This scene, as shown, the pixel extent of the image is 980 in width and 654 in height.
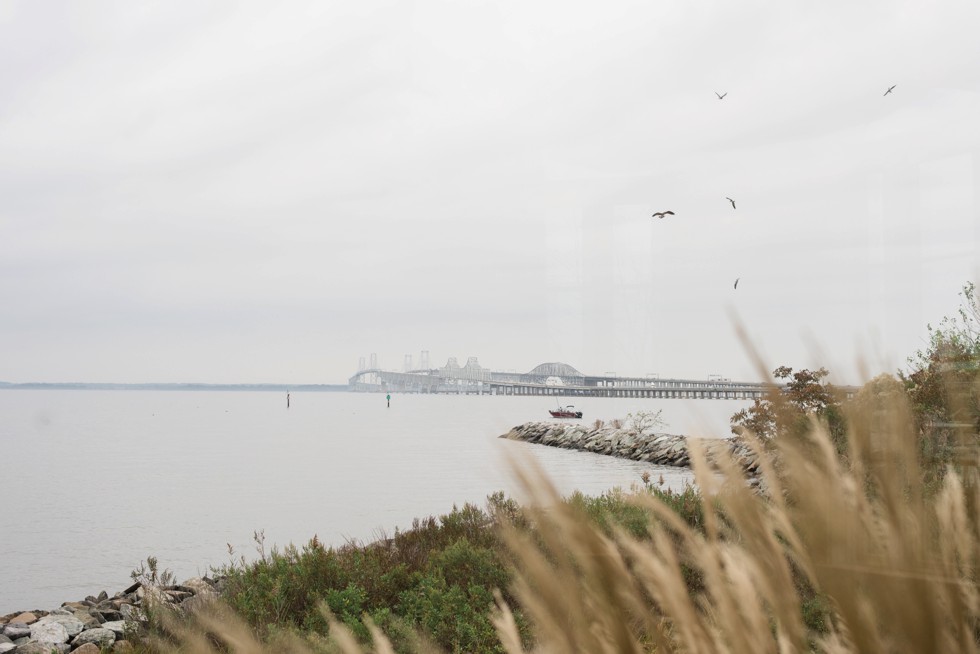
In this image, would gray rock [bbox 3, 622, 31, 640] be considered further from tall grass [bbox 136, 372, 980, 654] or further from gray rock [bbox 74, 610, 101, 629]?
tall grass [bbox 136, 372, 980, 654]

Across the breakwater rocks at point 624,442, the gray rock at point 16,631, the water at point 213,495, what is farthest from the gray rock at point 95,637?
the breakwater rocks at point 624,442

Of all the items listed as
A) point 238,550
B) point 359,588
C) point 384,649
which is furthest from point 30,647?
point 384,649

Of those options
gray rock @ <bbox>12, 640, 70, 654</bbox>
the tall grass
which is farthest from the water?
gray rock @ <bbox>12, 640, 70, 654</bbox>

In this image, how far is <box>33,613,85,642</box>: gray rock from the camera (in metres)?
8.80

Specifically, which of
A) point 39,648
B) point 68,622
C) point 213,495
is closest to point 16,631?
point 68,622

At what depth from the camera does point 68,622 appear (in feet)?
29.7

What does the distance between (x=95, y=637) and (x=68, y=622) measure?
3.29 feet

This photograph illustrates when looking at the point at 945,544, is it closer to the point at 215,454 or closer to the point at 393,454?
the point at 393,454

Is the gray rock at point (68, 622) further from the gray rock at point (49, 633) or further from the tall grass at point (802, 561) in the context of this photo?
the tall grass at point (802, 561)

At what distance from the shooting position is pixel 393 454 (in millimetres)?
37906

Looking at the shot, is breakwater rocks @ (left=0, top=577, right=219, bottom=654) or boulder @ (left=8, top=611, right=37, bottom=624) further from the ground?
breakwater rocks @ (left=0, top=577, right=219, bottom=654)

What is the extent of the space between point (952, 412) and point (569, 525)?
585 millimetres

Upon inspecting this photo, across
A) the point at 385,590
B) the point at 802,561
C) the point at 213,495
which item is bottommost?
the point at 213,495

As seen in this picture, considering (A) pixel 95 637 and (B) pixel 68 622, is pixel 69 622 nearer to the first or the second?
(B) pixel 68 622
